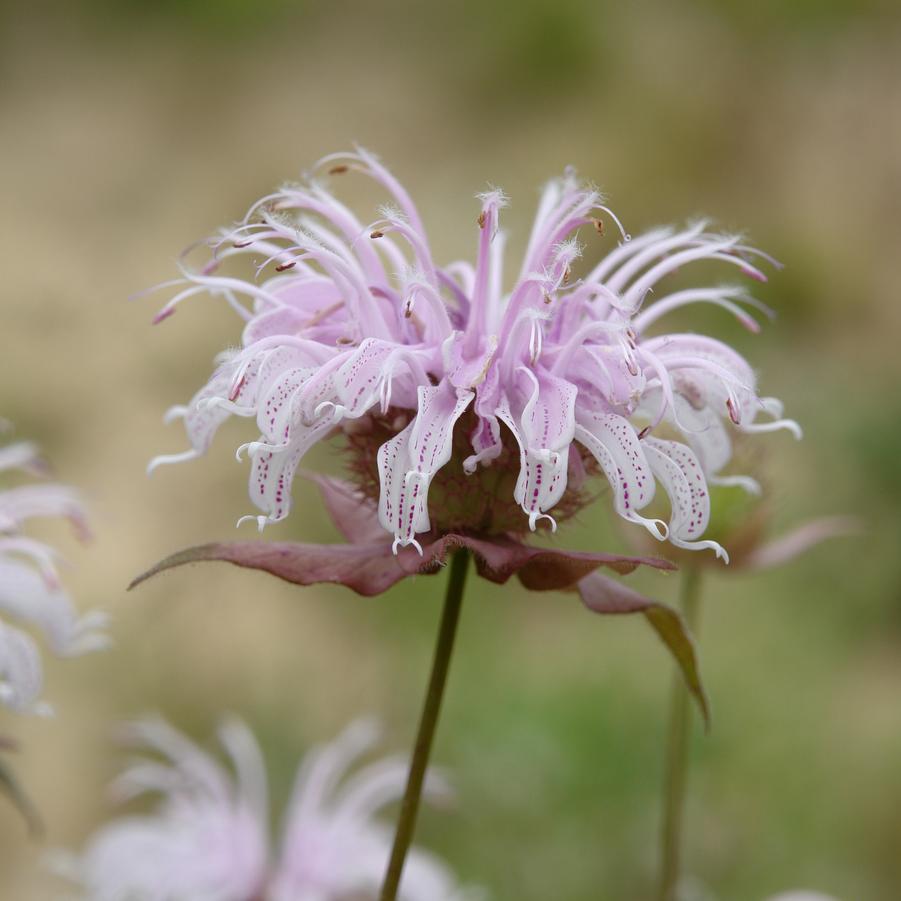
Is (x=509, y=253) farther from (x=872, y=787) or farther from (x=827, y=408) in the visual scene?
(x=872, y=787)

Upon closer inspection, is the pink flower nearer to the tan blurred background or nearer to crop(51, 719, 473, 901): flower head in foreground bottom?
crop(51, 719, 473, 901): flower head in foreground bottom

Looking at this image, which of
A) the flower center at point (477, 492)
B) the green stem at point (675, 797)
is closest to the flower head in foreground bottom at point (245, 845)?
the green stem at point (675, 797)

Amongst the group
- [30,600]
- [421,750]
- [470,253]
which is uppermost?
[470,253]

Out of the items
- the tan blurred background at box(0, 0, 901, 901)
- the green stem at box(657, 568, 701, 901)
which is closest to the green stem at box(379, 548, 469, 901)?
the green stem at box(657, 568, 701, 901)

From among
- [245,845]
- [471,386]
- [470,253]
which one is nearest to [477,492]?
[471,386]

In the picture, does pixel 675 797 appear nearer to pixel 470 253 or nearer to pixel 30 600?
pixel 30 600

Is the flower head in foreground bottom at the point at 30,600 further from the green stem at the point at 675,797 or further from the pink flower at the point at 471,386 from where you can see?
the green stem at the point at 675,797
